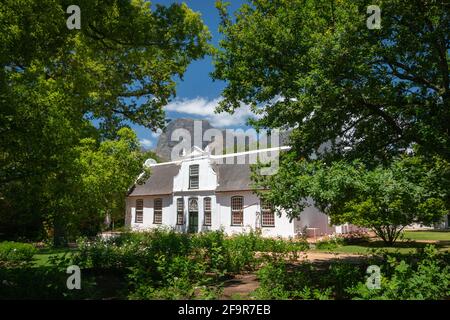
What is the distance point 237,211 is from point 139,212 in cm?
1488

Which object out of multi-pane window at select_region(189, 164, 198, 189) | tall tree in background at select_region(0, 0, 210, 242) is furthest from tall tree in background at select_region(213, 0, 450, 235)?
multi-pane window at select_region(189, 164, 198, 189)

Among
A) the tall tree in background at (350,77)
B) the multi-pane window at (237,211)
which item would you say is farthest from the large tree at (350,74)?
the multi-pane window at (237,211)

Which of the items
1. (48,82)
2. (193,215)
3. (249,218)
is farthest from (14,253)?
(193,215)

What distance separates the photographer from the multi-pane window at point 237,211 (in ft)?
102

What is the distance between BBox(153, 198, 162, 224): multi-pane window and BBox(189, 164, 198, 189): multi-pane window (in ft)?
17.5

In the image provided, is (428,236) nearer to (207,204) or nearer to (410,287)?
(207,204)

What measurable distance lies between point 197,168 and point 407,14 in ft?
88.2

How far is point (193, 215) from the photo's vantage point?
A: 116 feet

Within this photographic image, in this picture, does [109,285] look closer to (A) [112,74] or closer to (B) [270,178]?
(B) [270,178]

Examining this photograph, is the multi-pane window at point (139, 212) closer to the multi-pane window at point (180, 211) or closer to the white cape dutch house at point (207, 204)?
the white cape dutch house at point (207, 204)

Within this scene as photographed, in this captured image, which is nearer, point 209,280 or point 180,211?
point 209,280

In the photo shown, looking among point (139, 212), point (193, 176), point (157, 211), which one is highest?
point (193, 176)

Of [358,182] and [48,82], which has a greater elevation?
[48,82]
